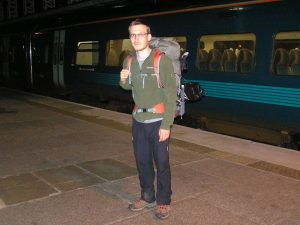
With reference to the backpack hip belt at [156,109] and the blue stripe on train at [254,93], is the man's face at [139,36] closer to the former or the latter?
the backpack hip belt at [156,109]

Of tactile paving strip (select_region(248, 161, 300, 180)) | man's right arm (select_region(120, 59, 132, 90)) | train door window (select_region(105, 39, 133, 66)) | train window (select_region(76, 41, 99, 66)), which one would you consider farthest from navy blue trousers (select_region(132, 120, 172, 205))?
train window (select_region(76, 41, 99, 66))

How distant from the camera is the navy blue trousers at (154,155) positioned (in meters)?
3.67

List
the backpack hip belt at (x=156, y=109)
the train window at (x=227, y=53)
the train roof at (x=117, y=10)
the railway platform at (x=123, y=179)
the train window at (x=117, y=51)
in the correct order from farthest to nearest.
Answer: the train window at (x=117, y=51) < the train roof at (x=117, y=10) < the train window at (x=227, y=53) < the railway platform at (x=123, y=179) < the backpack hip belt at (x=156, y=109)

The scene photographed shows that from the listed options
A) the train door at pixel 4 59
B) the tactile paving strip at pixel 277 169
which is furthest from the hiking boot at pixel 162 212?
the train door at pixel 4 59

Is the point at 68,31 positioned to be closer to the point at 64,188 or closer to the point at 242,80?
the point at 242,80

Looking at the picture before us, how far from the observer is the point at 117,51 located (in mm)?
10836

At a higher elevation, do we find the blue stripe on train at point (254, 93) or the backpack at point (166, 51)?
the backpack at point (166, 51)

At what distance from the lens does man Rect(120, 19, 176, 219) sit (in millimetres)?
3557

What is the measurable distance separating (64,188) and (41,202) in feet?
1.51

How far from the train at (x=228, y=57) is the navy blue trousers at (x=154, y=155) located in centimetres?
366

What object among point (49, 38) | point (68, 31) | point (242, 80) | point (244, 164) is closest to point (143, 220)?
point (244, 164)

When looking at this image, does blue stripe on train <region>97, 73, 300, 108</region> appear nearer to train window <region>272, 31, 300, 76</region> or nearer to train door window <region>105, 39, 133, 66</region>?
train window <region>272, 31, 300, 76</region>

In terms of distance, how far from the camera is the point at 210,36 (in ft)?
26.3

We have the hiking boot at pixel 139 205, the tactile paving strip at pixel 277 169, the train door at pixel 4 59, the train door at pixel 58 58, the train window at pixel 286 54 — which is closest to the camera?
the hiking boot at pixel 139 205
